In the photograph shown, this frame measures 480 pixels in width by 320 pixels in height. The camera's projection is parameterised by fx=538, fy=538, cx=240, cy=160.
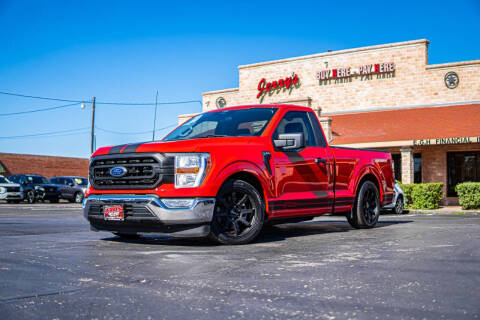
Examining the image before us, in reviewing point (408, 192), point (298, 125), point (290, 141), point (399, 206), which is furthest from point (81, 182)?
point (290, 141)

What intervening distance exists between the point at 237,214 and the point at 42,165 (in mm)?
50127

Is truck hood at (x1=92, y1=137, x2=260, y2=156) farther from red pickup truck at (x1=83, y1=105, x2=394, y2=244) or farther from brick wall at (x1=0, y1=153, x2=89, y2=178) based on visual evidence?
brick wall at (x1=0, y1=153, x2=89, y2=178)

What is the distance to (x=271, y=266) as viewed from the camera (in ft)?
16.9

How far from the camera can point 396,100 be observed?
94.0 feet

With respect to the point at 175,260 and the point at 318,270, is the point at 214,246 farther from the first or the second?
the point at 318,270

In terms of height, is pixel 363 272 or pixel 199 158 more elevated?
pixel 199 158

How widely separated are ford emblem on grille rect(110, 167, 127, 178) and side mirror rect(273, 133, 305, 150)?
2151mm

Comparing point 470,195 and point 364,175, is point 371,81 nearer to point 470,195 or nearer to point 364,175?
point 470,195

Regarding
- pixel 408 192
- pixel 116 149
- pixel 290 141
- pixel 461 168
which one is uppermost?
pixel 461 168

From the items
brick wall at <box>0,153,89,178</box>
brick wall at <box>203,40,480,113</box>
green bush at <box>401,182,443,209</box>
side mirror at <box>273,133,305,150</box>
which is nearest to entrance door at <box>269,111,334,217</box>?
side mirror at <box>273,133,305,150</box>

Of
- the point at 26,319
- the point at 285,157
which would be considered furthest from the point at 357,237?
the point at 26,319

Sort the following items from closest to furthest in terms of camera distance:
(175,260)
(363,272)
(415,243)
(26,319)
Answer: (26,319) < (363,272) < (175,260) < (415,243)

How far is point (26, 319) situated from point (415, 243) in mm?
5304

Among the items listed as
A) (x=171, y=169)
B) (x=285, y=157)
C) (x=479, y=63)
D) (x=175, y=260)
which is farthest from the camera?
(x=479, y=63)
